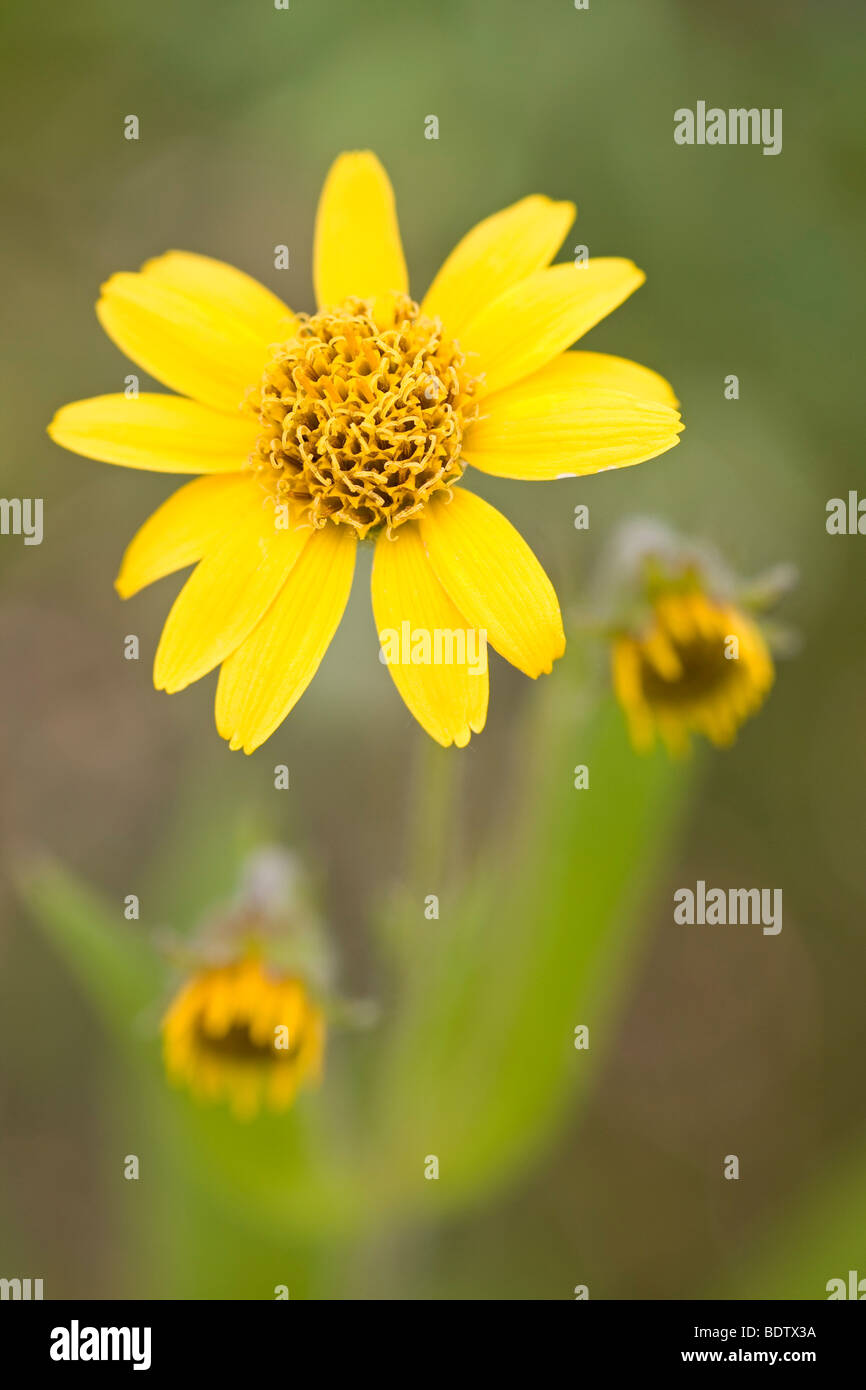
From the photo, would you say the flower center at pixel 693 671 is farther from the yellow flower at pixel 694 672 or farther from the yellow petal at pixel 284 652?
the yellow petal at pixel 284 652

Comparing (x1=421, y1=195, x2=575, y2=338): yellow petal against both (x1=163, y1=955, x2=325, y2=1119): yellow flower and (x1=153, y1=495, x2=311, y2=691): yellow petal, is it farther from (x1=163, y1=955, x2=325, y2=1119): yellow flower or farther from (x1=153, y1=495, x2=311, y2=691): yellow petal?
(x1=163, y1=955, x2=325, y2=1119): yellow flower

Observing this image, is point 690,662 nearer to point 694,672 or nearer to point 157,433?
point 694,672

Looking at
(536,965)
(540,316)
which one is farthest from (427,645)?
(536,965)

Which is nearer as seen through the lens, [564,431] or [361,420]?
[564,431]

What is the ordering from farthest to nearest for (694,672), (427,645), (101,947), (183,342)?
1. (101,947)
2. (694,672)
3. (183,342)
4. (427,645)

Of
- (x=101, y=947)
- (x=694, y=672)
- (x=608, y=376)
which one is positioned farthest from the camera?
(x=101, y=947)

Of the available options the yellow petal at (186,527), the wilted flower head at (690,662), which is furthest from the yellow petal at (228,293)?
the wilted flower head at (690,662)
